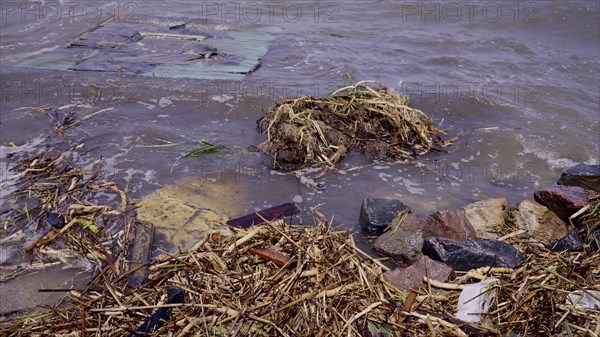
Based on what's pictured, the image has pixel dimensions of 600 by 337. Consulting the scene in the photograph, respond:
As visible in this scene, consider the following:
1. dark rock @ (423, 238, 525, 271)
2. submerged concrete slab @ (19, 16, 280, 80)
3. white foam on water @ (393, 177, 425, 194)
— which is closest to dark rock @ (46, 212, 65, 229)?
dark rock @ (423, 238, 525, 271)

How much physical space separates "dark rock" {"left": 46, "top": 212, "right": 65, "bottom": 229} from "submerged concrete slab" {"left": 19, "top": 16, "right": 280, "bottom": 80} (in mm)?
3972

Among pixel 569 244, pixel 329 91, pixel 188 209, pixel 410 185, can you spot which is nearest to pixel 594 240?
pixel 569 244

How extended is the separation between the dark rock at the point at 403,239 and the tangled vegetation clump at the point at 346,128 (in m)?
1.42

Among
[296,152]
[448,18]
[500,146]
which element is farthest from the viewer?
[448,18]

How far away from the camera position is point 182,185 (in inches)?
187

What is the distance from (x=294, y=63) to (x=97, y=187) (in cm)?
521

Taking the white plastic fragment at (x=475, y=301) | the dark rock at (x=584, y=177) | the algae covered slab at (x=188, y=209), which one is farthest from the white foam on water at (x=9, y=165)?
the dark rock at (x=584, y=177)

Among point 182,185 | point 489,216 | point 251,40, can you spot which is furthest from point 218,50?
point 489,216

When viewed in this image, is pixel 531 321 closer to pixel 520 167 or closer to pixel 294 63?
pixel 520 167

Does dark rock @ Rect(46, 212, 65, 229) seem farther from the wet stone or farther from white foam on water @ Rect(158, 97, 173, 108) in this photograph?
the wet stone

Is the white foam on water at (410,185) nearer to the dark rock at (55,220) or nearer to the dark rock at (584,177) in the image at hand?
the dark rock at (584,177)

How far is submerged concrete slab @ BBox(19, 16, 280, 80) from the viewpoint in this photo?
7.82 meters

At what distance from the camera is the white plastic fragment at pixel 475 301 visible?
2750 millimetres

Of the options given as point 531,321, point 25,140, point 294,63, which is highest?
point 294,63
